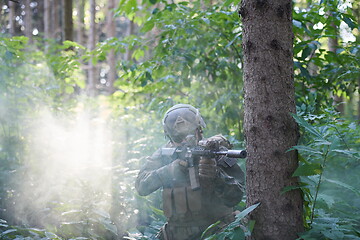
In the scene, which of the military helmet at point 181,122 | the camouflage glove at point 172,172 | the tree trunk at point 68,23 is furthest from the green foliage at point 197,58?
the tree trunk at point 68,23

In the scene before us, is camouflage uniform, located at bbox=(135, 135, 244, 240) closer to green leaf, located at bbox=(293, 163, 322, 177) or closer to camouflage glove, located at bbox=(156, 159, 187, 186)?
camouflage glove, located at bbox=(156, 159, 187, 186)

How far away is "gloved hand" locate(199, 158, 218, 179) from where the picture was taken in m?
3.31

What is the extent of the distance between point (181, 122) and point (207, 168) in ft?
2.25

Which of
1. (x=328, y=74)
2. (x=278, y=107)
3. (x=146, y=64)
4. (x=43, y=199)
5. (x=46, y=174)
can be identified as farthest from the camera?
(x=46, y=174)

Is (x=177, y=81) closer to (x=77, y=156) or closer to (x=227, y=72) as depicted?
(x=227, y=72)

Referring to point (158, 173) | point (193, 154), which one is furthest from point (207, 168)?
point (158, 173)

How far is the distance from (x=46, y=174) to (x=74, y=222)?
2.38 meters

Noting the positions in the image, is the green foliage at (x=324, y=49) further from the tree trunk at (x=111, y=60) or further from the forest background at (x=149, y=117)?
the tree trunk at (x=111, y=60)

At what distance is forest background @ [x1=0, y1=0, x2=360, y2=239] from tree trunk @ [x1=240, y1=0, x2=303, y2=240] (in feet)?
0.51

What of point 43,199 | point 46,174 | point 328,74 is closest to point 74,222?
point 43,199

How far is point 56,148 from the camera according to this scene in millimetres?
7215

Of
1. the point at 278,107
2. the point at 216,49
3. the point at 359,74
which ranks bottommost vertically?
the point at 278,107

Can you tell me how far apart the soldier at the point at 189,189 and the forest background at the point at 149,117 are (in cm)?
46

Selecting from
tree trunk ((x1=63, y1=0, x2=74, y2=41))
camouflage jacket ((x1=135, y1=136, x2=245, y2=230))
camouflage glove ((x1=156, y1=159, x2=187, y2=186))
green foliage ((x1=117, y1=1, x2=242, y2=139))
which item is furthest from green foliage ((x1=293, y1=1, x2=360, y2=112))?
tree trunk ((x1=63, y1=0, x2=74, y2=41))
